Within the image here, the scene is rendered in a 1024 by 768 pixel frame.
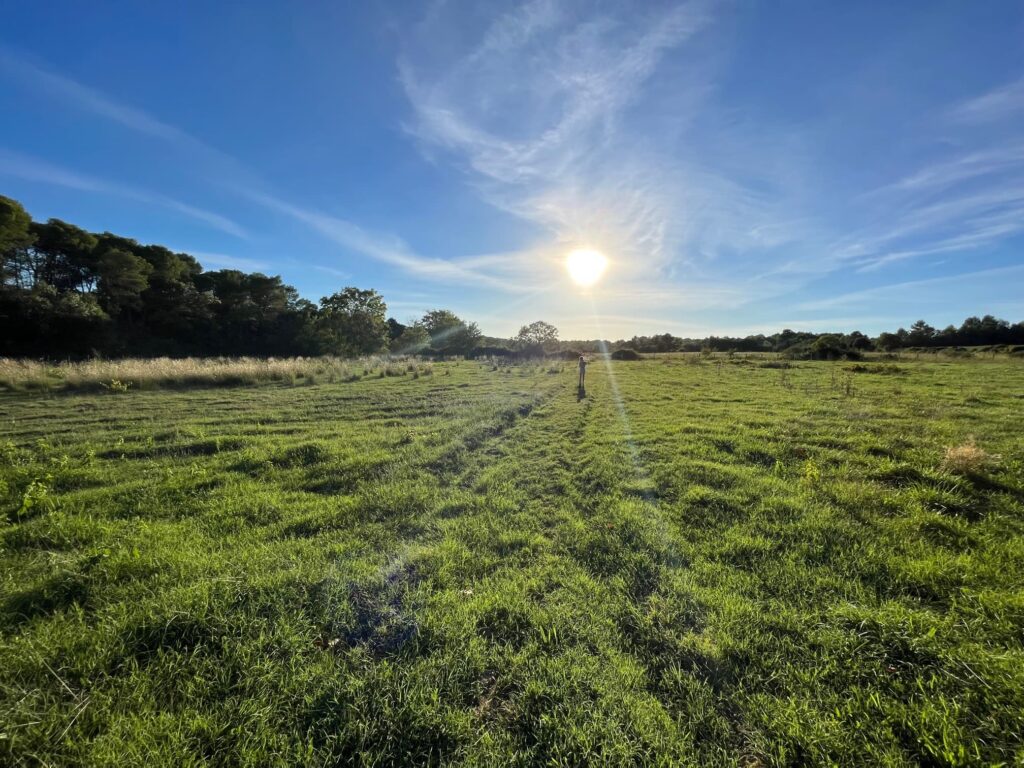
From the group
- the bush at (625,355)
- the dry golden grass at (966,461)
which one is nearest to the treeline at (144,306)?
the bush at (625,355)

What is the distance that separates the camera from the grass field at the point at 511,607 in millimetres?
2100

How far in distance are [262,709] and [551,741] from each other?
1784mm

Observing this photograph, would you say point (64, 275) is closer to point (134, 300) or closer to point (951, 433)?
point (134, 300)

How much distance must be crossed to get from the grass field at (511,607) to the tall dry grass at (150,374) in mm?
12242

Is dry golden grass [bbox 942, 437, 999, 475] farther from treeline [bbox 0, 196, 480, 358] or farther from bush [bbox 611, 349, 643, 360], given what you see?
treeline [bbox 0, 196, 480, 358]

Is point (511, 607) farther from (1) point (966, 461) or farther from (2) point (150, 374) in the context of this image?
(2) point (150, 374)

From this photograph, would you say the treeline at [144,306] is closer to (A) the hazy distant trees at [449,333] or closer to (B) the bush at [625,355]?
(A) the hazy distant trees at [449,333]

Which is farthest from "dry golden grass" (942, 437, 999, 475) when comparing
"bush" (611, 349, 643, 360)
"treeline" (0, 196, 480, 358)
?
"treeline" (0, 196, 480, 358)

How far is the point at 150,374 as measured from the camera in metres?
16.7

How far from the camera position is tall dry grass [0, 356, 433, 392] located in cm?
1513

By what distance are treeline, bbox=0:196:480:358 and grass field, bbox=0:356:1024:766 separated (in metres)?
37.1

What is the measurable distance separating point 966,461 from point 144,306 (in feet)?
187

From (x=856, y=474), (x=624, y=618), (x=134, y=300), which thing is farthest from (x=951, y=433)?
(x=134, y=300)

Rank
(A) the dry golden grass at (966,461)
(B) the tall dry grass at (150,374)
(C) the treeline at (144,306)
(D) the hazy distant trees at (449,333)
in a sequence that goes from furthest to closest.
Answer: (D) the hazy distant trees at (449,333)
(C) the treeline at (144,306)
(B) the tall dry grass at (150,374)
(A) the dry golden grass at (966,461)
